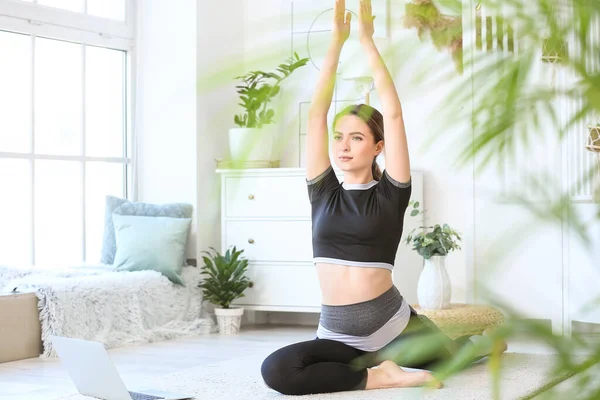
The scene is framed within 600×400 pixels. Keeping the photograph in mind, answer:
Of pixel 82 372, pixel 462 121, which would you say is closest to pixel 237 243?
pixel 82 372

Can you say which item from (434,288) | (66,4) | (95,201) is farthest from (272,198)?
(66,4)

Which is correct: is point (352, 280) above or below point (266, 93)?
below

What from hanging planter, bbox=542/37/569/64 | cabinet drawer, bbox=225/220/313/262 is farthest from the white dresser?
hanging planter, bbox=542/37/569/64

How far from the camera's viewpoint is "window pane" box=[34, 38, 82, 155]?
5098 mm

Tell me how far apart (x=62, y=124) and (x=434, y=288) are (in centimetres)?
235

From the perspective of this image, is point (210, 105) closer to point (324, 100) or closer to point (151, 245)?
point (151, 245)

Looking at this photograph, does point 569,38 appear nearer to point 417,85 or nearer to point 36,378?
point 417,85

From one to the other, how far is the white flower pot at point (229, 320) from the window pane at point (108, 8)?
6.03 ft

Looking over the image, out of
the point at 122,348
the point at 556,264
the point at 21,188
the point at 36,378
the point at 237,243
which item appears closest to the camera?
the point at 36,378

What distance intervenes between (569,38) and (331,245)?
261cm

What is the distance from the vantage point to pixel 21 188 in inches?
197

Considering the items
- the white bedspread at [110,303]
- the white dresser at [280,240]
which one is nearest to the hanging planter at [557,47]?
the white bedspread at [110,303]

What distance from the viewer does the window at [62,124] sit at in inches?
195

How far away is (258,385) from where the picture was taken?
3.16 metres
